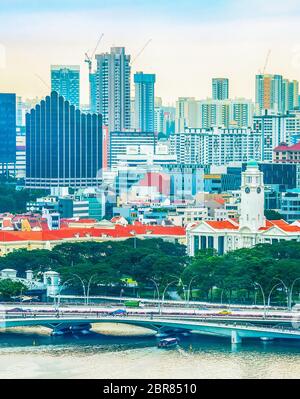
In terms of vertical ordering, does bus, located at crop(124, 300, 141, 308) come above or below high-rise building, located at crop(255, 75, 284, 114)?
below

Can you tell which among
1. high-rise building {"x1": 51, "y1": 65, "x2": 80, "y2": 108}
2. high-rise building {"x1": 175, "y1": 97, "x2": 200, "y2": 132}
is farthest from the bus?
high-rise building {"x1": 175, "y1": 97, "x2": 200, "y2": 132}

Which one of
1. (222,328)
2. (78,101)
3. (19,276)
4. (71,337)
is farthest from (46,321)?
(78,101)

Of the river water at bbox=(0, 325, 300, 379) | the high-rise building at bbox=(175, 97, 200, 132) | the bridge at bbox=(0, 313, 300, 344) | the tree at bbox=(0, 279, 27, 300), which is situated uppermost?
the high-rise building at bbox=(175, 97, 200, 132)

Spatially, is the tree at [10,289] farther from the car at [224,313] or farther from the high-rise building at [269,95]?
the high-rise building at [269,95]

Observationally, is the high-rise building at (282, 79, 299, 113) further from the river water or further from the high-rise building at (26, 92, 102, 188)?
the river water

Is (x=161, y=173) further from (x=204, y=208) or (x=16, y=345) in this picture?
(x=16, y=345)

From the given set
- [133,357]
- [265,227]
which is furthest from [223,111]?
[133,357]
